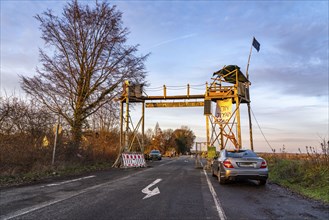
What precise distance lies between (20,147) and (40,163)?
1446mm

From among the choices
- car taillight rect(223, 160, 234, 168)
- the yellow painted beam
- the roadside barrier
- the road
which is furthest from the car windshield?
the yellow painted beam

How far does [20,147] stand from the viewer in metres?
16.7

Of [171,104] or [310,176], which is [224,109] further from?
[310,176]

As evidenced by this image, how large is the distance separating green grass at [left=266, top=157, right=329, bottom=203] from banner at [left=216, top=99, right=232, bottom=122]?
9387 mm

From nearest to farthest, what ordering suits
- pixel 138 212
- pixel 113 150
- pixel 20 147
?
pixel 138 212 → pixel 20 147 → pixel 113 150

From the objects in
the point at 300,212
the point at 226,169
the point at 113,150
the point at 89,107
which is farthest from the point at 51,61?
the point at 300,212

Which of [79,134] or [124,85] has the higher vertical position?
[124,85]

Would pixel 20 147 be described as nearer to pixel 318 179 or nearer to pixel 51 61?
pixel 51 61

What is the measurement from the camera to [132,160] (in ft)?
79.3

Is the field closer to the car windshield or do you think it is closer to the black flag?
the car windshield

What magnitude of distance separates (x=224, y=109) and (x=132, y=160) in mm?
8752

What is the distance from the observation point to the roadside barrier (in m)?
23.5

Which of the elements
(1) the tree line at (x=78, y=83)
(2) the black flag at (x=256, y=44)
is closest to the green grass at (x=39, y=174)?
(1) the tree line at (x=78, y=83)

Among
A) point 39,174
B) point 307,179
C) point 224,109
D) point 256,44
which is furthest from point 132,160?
point 307,179
